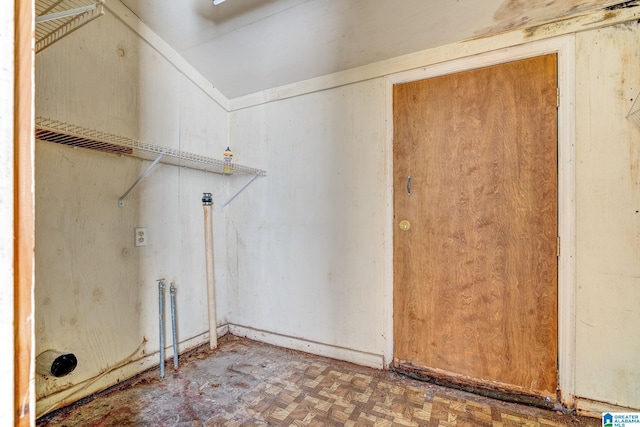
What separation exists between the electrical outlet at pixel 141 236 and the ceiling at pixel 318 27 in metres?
1.26

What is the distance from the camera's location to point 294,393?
1.65 meters

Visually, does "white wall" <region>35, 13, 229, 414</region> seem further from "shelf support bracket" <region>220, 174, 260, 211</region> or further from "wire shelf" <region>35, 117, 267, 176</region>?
"shelf support bracket" <region>220, 174, 260, 211</region>

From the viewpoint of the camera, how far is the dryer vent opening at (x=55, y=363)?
1361 mm

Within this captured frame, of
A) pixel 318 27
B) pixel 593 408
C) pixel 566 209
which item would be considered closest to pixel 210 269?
pixel 318 27

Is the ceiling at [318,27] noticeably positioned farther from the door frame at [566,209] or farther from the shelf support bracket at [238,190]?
the shelf support bracket at [238,190]

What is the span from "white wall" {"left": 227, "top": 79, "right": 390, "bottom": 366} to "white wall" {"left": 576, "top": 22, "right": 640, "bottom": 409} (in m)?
1.01

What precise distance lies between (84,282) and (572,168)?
2.66m

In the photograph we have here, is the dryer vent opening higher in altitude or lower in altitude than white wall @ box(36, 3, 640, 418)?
lower

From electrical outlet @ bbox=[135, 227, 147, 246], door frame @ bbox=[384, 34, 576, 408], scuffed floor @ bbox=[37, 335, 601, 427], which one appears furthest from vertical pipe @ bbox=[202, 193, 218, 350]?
door frame @ bbox=[384, 34, 576, 408]

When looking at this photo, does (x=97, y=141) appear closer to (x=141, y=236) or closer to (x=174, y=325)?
(x=141, y=236)

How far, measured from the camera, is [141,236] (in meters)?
1.86

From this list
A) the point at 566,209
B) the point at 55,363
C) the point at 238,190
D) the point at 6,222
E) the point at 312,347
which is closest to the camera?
the point at 6,222

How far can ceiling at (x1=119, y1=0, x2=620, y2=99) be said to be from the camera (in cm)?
150

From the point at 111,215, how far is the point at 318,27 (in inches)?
64.9
